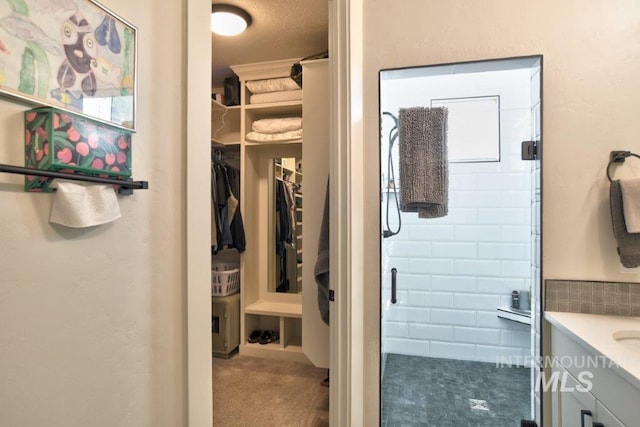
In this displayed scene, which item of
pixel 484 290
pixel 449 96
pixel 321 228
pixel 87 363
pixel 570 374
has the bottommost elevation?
pixel 570 374

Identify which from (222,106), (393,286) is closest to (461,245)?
(393,286)

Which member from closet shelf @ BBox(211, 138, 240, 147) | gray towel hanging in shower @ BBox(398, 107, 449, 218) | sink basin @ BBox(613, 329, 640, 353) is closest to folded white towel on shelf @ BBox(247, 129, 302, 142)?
closet shelf @ BBox(211, 138, 240, 147)

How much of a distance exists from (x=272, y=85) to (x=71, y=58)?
2.31m

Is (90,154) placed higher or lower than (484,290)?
higher

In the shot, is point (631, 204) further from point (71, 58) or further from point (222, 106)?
point (222, 106)

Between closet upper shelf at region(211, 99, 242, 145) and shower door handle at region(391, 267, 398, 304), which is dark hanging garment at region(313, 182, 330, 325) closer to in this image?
shower door handle at region(391, 267, 398, 304)

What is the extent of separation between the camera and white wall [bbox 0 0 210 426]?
510mm

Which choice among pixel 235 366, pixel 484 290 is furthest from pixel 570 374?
pixel 235 366

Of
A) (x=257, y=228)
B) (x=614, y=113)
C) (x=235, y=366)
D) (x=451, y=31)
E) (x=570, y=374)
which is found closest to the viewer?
(x=570, y=374)

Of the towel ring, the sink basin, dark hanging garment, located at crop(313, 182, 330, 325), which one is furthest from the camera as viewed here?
dark hanging garment, located at crop(313, 182, 330, 325)

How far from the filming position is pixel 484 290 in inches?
68.8

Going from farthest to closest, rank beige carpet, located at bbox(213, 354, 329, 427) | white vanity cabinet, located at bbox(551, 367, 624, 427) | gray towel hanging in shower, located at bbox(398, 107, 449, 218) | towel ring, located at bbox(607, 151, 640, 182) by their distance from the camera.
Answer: beige carpet, located at bbox(213, 354, 329, 427) → gray towel hanging in shower, located at bbox(398, 107, 449, 218) → towel ring, located at bbox(607, 151, 640, 182) → white vanity cabinet, located at bbox(551, 367, 624, 427)

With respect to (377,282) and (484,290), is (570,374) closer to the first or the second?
(484,290)

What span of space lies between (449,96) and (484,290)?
1097 millimetres
